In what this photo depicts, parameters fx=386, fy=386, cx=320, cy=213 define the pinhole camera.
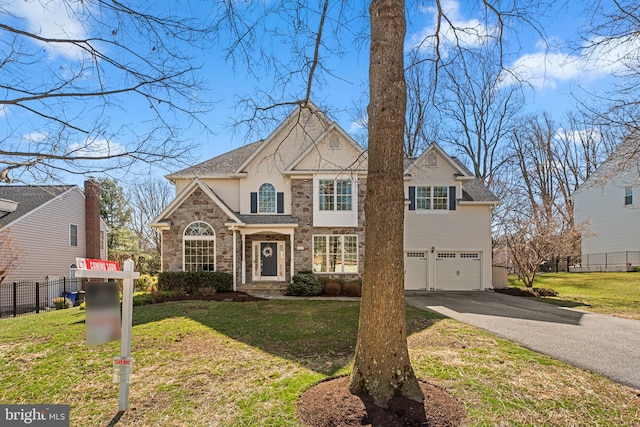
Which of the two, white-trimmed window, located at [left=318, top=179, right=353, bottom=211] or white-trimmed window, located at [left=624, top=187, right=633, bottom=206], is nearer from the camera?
white-trimmed window, located at [left=318, top=179, right=353, bottom=211]

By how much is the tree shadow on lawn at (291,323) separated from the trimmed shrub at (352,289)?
9.84 feet

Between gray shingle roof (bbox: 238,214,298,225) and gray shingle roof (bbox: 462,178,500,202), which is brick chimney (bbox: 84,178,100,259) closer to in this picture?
gray shingle roof (bbox: 238,214,298,225)

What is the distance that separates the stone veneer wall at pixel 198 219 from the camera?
54.3ft

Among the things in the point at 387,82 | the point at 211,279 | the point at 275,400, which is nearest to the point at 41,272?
the point at 211,279

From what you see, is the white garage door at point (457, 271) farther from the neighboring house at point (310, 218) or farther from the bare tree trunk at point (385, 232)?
the bare tree trunk at point (385, 232)

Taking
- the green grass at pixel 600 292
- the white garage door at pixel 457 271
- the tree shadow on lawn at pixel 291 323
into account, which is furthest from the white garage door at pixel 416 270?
the tree shadow on lawn at pixel 291 323

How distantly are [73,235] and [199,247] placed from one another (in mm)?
11698

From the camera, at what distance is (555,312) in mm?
11844

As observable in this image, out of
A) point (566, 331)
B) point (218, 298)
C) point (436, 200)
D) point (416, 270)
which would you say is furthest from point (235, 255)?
point (566, 331)

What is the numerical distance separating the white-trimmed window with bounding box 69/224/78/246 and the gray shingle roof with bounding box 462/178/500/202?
22.4 m

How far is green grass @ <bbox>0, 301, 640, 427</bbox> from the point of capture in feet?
13.9

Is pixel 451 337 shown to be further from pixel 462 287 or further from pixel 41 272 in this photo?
pixel 41 272

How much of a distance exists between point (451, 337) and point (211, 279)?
10.9 metres

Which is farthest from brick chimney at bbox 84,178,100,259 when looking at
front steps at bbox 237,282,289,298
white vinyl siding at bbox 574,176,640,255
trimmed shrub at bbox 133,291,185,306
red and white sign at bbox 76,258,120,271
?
white vinyl siding at bbox 574,176,640,255
